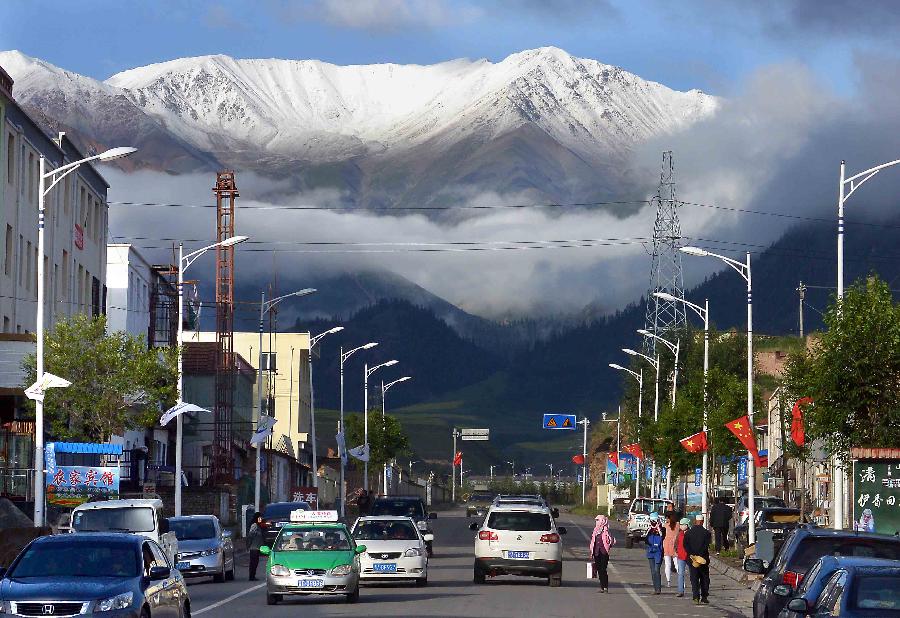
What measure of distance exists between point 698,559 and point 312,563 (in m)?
→ 8.07

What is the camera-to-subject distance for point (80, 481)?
42.1 meters

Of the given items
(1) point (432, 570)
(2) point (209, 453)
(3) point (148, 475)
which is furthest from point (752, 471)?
(2) point (209, 453)

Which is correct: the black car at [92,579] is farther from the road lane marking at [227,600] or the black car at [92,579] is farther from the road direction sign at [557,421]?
the road direction sign at [557,421]

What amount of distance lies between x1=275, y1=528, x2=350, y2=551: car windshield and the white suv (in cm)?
568

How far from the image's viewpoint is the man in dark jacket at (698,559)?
32.4 m

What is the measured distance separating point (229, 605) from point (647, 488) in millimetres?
92083

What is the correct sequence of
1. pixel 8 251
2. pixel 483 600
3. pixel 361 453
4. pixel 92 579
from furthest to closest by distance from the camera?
pixel 361 453 → pixel 8 251 → pixel 483 600 → pixel 92 579

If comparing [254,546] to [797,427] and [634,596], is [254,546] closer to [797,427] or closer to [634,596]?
[634,596]

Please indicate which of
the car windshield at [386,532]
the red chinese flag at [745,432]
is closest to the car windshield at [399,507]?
the red chinese flag at [745,432]

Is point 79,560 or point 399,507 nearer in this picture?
point 79,560

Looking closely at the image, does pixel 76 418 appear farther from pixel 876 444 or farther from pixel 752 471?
pixel 876 444

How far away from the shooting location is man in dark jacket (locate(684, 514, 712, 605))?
32406mm

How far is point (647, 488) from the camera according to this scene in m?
119

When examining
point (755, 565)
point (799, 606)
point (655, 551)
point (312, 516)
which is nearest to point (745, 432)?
point (655, 551)
